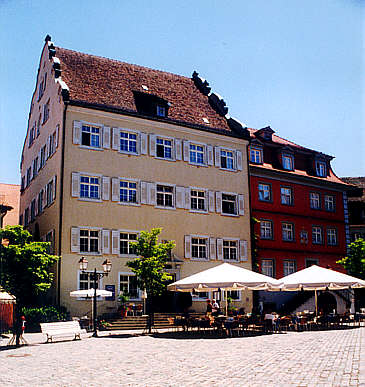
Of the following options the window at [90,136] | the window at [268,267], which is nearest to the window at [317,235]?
the window at [268,267]

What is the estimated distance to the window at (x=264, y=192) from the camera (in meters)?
37.4

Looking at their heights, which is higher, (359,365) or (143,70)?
(143,70)

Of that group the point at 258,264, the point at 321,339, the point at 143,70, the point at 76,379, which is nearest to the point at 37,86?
the point at 143,70

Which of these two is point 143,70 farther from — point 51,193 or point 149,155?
point 51,193

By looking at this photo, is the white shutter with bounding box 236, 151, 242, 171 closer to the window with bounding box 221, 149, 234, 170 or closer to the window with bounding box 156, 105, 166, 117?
the window with bounding box 221, 149, 234, 170

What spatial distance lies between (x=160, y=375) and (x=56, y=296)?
17.6 meters

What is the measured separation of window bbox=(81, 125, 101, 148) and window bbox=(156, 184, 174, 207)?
450cm

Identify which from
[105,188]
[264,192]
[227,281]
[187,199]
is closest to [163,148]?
[187,199]

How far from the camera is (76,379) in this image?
11.0 m

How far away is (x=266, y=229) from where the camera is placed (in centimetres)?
3716

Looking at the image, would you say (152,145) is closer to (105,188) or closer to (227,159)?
(105,188)

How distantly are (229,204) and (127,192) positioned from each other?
7464 mm

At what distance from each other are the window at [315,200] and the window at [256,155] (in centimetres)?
540

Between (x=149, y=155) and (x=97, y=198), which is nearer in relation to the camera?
(x=97, y=198)
